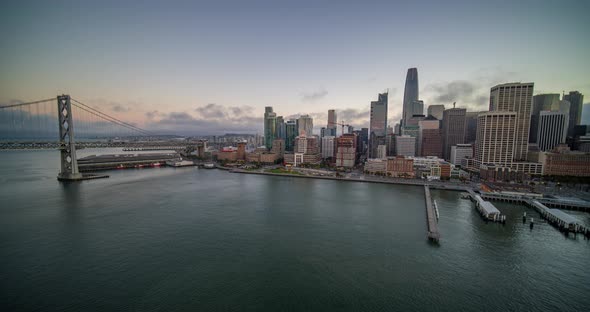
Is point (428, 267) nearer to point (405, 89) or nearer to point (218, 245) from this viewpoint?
point (218, 245)

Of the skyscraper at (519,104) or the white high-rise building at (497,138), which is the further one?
the skyscraper at (519,104)

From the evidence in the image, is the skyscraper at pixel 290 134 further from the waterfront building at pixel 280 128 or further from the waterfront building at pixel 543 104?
the waterfront building at pixel 543 104

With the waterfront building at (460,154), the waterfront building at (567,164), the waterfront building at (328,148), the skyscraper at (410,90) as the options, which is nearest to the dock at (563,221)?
the waterfront building at (567,164)

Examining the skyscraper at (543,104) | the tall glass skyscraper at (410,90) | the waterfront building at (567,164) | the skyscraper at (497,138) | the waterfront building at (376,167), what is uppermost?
the tall glass skyscraper at (410,90)

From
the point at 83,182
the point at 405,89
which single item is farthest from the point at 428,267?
the point at 405,89

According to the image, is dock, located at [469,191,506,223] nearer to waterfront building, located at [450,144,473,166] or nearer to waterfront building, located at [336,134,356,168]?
waterfront building, located at [336,134,356,168]

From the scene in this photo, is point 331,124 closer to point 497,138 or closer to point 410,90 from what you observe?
point 410,90
